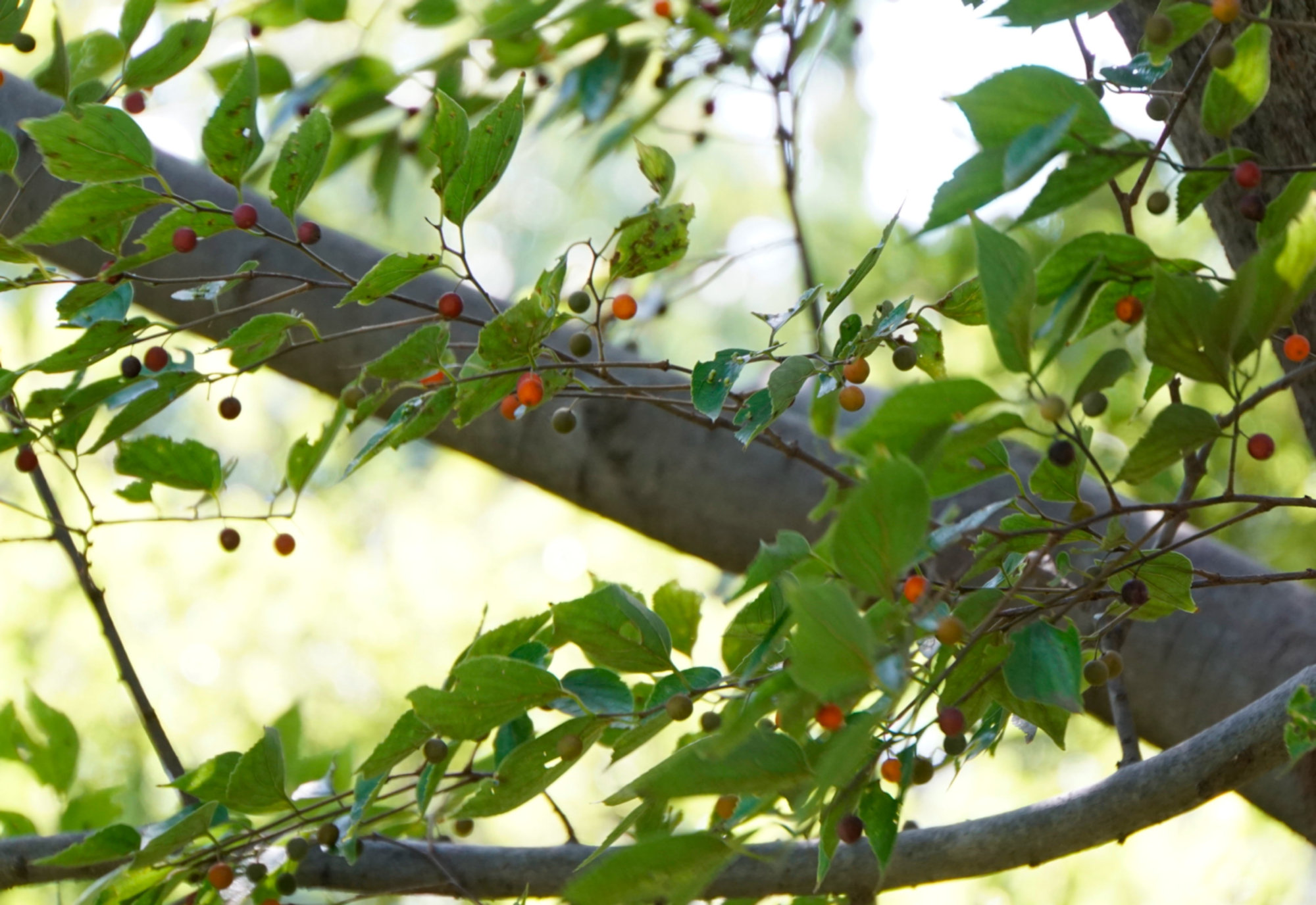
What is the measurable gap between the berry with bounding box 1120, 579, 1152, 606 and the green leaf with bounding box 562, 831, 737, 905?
190 millimetres

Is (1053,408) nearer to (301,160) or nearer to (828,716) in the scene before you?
(828,716)

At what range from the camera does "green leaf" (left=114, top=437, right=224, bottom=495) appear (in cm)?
69

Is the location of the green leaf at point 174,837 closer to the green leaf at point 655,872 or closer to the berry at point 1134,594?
the green leaf at point 655,872

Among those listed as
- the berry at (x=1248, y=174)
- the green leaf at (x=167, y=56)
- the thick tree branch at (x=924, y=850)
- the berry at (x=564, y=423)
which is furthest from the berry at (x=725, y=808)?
the green leaf at (x=167, y=56)

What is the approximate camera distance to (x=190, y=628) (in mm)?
2979

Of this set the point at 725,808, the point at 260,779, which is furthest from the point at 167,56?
the point at 725,808

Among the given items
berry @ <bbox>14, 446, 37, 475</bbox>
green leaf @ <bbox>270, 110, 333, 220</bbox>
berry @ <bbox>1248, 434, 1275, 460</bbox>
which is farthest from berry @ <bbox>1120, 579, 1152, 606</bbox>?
berry @ <bbox>14, 446, 37, 475</bbox>

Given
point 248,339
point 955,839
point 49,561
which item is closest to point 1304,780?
point 955,839

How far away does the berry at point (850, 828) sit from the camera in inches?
18.9

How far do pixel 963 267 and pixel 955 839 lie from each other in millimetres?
1572

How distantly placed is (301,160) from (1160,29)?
1.21 ft

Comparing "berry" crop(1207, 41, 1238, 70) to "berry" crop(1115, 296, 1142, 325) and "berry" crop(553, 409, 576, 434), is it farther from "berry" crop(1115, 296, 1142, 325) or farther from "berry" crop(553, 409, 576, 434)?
"berry" crop(553, 409, 576, 434)

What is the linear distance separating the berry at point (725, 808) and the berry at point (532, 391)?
21 centimetres

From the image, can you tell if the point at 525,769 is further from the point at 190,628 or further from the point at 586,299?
the point at 190,628
